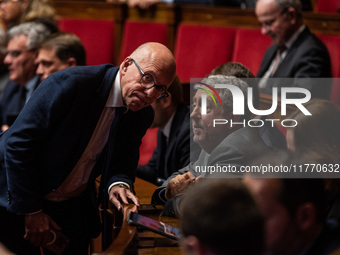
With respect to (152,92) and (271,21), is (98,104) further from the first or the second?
(271,21)

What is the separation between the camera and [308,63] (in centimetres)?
188

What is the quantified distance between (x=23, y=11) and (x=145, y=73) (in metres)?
1.48

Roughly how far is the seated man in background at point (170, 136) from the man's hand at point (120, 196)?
0.36m

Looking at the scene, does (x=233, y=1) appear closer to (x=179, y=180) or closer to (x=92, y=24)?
(x=92, y=24)

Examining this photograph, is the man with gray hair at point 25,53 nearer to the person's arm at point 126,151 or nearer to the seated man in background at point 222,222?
the person's arm at point 126,151

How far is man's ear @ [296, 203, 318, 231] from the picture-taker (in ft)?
2.43

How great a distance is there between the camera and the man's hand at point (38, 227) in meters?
1.07

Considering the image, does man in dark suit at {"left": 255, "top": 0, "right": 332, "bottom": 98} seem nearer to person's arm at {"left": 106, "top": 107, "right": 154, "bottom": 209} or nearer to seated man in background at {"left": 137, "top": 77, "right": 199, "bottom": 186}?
seated man in background at {"left": 137, "top": 77, "right": 199, "bottom": 186}

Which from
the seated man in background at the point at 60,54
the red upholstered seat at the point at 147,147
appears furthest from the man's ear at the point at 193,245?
the red upholstered seat at the point at 147,147

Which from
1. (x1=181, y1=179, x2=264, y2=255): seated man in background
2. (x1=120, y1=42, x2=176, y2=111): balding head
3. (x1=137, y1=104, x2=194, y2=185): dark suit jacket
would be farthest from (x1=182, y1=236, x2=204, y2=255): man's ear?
(x1=137, y1=104, x2=194, y2=185): dark suit jacket

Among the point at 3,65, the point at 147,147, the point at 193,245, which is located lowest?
the point at 147,147

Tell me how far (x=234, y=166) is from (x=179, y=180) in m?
0.13

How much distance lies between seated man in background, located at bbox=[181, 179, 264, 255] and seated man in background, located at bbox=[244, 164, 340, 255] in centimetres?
13

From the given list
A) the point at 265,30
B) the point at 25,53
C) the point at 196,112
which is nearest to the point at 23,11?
the point at 25,53
